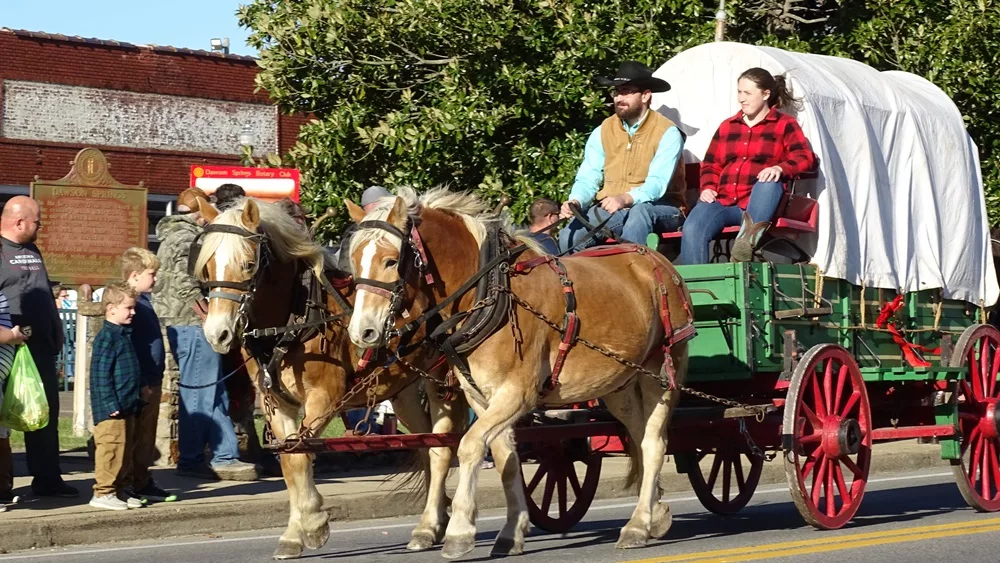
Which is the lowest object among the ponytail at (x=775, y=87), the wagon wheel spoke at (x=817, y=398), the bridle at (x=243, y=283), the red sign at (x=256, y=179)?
the wagon wheel spoke at (x=817, y=398)

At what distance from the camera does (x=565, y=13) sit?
16.2 meters

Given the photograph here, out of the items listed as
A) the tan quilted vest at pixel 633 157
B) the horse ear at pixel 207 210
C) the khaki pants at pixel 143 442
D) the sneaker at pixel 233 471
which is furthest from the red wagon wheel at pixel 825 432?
the sneaker at pixel 233 471

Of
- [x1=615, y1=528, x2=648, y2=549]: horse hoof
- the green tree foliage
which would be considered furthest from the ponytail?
the green tree foliage

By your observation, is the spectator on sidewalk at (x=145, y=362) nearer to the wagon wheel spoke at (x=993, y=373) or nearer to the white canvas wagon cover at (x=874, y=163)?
the white canvas wagon cover at (x=874, y=163)

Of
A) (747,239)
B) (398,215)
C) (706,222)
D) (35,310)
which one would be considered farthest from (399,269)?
(35,310)

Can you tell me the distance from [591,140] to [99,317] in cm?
531

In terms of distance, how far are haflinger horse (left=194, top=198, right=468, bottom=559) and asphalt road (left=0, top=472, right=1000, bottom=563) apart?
1.25 ft

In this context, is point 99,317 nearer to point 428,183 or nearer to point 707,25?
point 428,183

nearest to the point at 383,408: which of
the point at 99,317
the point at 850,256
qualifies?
the point at 99,317

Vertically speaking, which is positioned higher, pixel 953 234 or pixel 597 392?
pixel 953 234

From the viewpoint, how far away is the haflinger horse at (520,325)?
7.84m

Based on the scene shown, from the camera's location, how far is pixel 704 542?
29.2 feet

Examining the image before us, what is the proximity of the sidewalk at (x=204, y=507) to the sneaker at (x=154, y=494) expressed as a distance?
3.5 inches

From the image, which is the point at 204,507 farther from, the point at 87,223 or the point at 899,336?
the point at 899,336
